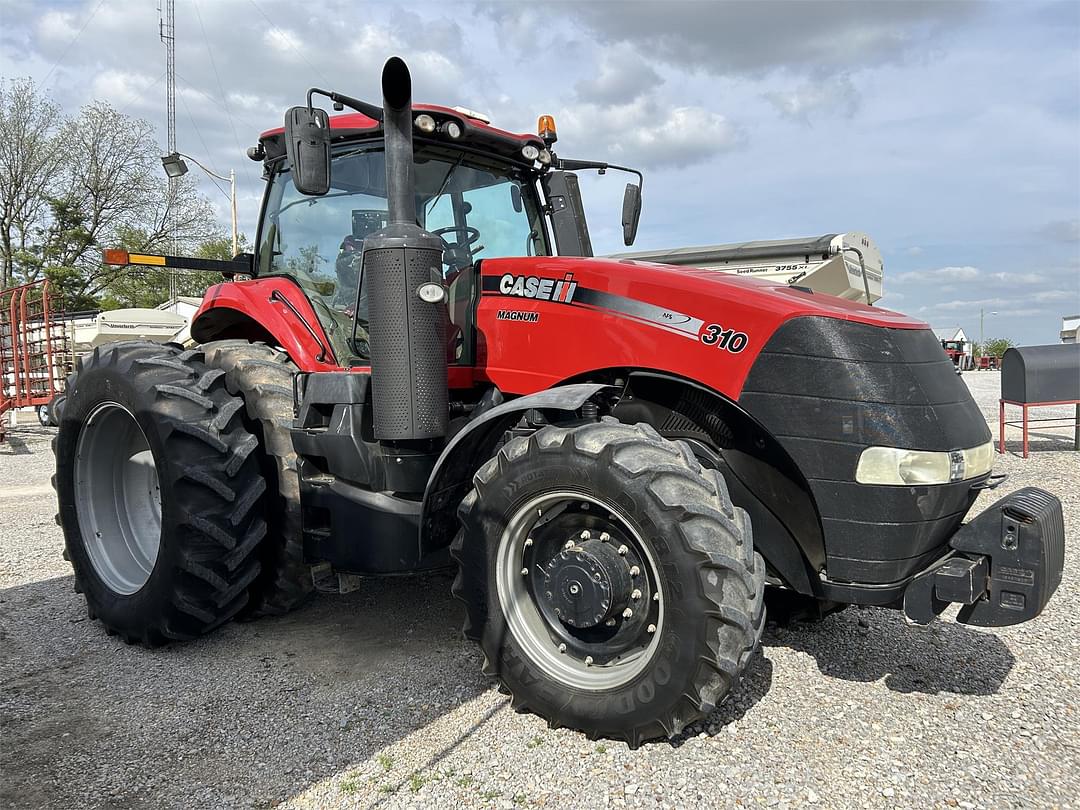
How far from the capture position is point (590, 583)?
285 centimetres

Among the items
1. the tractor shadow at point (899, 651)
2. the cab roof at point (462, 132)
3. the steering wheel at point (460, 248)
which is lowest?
the tractor shadow at point (899, 651)

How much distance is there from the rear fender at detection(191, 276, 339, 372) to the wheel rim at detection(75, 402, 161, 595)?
0.82 meters

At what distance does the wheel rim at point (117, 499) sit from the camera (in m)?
4.20

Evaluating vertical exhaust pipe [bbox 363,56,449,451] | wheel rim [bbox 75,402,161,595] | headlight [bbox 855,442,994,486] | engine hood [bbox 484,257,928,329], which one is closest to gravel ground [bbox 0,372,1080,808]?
wheel rim [bbox 75,402,161,595]

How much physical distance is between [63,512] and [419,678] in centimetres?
231

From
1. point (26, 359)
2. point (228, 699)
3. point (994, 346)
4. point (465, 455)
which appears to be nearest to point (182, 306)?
point (26, 359)

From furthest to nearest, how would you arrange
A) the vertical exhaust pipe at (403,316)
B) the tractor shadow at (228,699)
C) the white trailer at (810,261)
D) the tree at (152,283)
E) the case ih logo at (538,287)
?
the tree at (152,283) < the white trailer at (810,261) < the case ih logo at (538,287) < the vertical exhaust pipe at (403,316) < the tractor shadow at (228,699)

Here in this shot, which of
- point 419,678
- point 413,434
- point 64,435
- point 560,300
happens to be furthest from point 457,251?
point 64,435

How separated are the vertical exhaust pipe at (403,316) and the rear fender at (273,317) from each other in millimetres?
713

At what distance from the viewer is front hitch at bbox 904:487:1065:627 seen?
2.63 meters

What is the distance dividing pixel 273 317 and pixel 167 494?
1.07m

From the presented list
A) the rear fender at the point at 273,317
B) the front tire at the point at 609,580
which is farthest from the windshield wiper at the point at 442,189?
the front tire at the point at 609,580

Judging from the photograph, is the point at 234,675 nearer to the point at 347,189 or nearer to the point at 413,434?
the point at 413,434

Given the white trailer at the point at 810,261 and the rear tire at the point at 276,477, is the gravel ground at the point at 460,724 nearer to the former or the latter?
the rear tire at the point at 276,477
